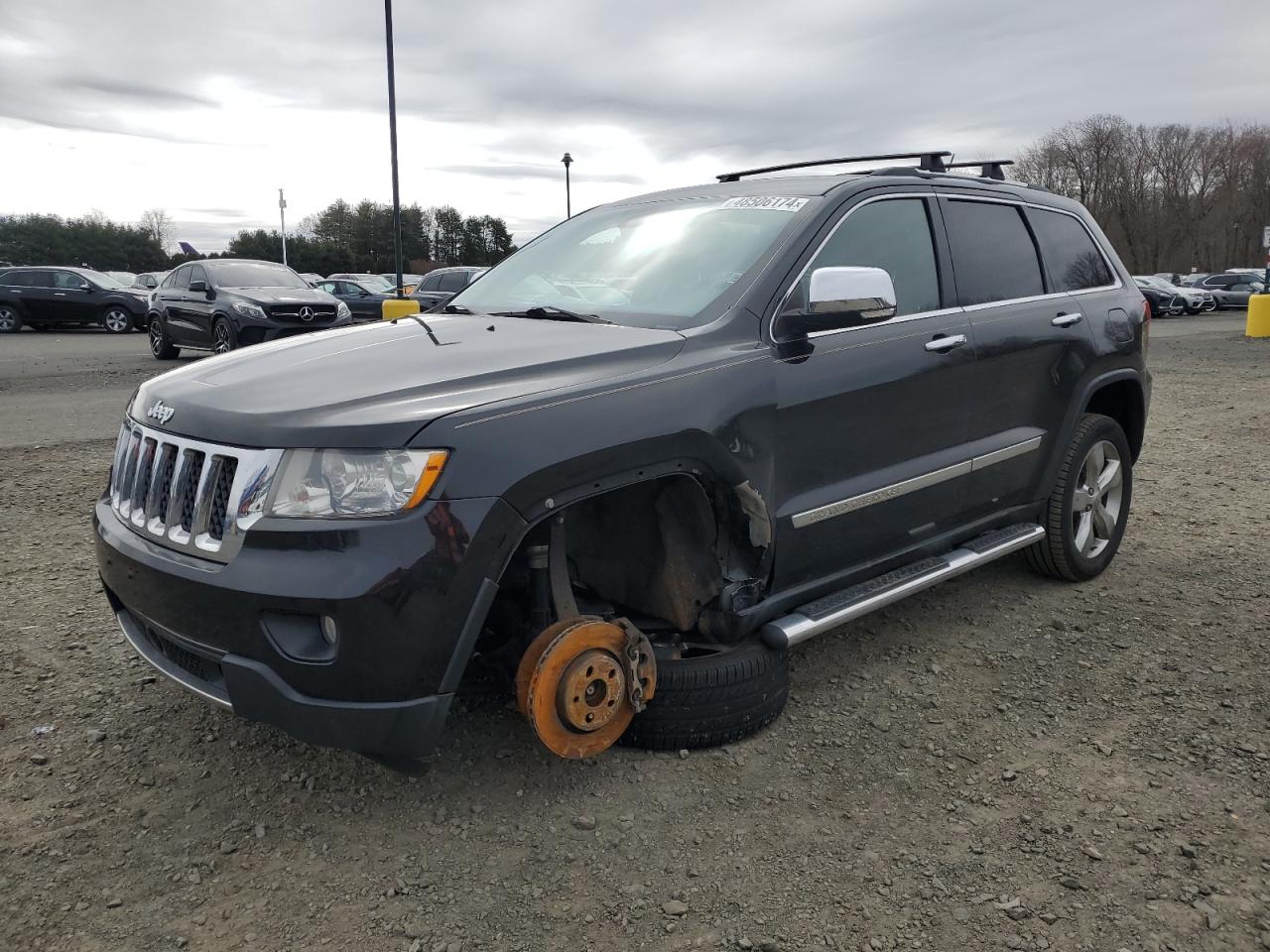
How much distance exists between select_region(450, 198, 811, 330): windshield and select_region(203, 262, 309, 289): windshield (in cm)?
1209

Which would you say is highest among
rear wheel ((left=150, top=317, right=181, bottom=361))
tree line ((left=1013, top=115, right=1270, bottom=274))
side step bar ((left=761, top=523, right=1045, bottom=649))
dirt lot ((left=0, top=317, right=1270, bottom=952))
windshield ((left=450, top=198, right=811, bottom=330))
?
tree line ((left=1013, top=115, right=1270, bottom=274))

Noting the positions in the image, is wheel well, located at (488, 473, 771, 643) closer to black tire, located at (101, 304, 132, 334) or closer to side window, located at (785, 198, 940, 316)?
side window, located at (785, 198, 940, 316)

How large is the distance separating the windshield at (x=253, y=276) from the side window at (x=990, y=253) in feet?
42.4

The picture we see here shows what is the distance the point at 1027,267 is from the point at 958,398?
3.20 feet

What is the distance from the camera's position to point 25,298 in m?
22.2

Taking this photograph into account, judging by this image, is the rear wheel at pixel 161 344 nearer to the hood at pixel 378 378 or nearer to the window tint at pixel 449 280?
the window tint at pixel 449 280

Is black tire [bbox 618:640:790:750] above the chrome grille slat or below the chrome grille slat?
below

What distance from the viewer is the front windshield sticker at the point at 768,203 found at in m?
3.50

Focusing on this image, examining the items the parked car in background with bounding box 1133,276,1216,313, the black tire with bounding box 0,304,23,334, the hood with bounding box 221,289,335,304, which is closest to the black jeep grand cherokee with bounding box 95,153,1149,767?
the hood with bounding box 221,289,335,304

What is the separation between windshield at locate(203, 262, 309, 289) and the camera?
14945 mm

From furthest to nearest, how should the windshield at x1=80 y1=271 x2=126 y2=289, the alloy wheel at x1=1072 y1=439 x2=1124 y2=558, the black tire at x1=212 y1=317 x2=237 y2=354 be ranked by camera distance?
the windshield at x1=80 y1=271 x2=126 y2=289, the black tire at x1=212 y1=317 x2=237 y2=354, the alloy wheel at x1=1072 y1=439 x2=1124 y2=558

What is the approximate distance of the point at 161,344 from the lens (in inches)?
623

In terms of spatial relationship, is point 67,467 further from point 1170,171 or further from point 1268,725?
point 1170,171

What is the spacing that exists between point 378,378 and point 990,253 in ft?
8.87
